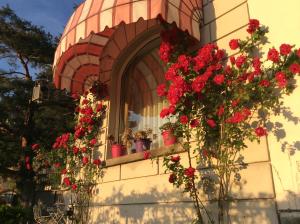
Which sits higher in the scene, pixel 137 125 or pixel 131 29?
pixel 131 29

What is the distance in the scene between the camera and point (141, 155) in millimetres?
5426

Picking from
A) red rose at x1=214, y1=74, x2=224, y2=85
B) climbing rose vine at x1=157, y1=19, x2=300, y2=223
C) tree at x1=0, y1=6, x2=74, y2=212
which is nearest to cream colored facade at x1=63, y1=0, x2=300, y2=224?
climbing rose vine at x1=157, y1=19, x2=300, y2=223

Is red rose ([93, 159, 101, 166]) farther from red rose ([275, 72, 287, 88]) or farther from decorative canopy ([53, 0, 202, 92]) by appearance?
red rose ([275, 72, 287, 88])

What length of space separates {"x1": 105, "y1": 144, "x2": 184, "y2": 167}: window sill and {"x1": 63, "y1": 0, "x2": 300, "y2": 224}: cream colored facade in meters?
0.09

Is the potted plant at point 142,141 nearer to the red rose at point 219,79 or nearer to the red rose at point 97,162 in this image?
the red rose at point 97,162

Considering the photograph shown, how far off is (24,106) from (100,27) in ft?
42.8

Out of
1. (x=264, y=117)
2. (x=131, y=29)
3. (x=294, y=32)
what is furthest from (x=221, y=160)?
(x=131, y=29)

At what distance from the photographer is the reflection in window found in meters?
6.39

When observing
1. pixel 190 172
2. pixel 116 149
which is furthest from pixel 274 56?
pixel 116 149

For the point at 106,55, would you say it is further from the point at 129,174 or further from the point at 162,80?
the point at 129,174

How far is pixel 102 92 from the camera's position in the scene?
22.9 ft


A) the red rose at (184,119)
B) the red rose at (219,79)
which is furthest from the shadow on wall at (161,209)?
the red rose at (219,79)

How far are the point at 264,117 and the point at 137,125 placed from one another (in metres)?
3.27

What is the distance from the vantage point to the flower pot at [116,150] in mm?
6238
